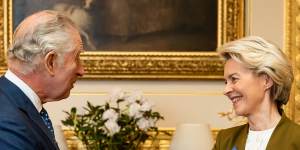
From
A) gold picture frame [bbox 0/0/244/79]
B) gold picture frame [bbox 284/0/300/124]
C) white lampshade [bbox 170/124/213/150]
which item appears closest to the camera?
white lampshade [bbox 170/124/213/150]

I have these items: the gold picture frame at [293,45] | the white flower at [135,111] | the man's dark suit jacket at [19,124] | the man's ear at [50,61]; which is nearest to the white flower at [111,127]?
the white flower at [135,111]

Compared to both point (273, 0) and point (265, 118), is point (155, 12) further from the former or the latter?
point (265, 118)

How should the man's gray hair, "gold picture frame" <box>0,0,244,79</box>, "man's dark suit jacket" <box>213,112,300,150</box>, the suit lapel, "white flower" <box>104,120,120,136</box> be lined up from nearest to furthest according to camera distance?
the man's gray hair < "man's dark suit jacket" <box>213,112,300,150</box> < the suit lapel < "white flower" <box>104,120,120,136</box> < "gold picture frame" <box>0,0,244,79</box>

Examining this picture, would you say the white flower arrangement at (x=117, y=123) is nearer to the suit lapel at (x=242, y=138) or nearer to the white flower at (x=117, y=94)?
the white flower at (x=117, y=94)

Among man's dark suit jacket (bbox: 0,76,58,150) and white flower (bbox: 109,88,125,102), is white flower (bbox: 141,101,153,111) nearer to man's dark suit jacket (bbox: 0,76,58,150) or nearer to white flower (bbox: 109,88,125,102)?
white flower (bbox: 109,88,125,102)

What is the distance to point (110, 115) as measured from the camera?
3.99 m

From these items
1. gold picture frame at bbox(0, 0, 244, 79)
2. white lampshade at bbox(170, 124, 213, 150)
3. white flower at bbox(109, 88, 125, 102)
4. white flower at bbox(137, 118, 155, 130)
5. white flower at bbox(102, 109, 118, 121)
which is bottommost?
white lampshade at bbox(170, 124, 213, 150)

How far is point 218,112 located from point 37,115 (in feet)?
8.38

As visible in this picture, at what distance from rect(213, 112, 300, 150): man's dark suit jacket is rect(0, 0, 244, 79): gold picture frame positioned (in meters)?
1.17

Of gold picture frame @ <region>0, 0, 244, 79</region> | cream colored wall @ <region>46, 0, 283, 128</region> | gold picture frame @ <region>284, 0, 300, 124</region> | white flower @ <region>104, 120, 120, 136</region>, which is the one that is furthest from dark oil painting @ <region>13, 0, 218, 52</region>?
white flower @ <region>104, 120, 120, 136</region>

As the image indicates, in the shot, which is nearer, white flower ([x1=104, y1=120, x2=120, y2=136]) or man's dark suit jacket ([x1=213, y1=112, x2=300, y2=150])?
man's dark suit jacket ([x1=213, y1=112, x2=300, y2=150])

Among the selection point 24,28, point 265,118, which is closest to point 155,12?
point 265,118

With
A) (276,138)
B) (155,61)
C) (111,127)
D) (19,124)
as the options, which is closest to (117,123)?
(111,127)

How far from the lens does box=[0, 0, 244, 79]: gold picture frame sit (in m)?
4.40
